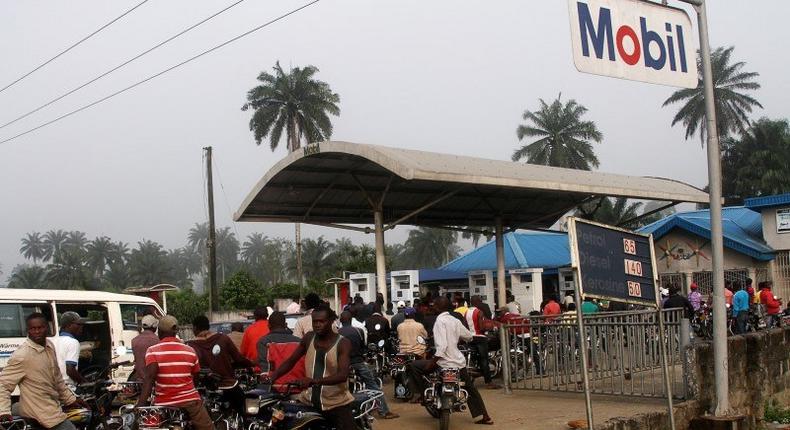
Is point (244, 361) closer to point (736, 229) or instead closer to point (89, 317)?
point (89, 317)

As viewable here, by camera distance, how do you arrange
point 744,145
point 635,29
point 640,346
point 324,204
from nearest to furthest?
1. point 635,29
2. point 640,346
3. point 324,204
4. point 744,145

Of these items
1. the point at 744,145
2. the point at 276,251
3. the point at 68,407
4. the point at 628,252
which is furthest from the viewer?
the point at 276,251

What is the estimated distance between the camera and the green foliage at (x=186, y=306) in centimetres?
4594

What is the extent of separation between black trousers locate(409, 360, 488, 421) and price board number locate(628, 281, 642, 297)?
118 inches

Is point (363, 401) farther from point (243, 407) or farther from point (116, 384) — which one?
point (116, 384)

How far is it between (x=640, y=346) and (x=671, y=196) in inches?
463

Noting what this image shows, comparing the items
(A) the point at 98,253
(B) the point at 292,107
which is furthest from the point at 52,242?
(B) the point at 292,107

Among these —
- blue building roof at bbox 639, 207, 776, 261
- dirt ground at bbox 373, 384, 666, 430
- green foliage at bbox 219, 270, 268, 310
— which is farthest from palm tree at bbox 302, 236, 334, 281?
dirt ground at bbox 373, 384, 666, 430

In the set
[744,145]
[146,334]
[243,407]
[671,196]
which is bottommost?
[243,407]

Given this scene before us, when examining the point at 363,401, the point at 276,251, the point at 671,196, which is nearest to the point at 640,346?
the point at 363,401

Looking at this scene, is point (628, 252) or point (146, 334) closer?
point (628, 252)

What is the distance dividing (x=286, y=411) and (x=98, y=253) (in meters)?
113

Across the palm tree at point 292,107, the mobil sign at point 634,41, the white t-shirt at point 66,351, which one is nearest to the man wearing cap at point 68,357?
the white t-shirt at point 66,351

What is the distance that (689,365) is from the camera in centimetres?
1105
